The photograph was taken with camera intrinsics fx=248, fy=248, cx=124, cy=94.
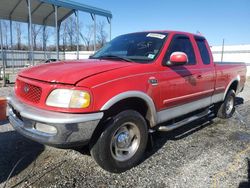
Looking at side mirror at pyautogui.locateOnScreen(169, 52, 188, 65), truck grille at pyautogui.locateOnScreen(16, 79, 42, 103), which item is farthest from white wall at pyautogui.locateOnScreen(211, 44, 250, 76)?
truck grille at pyautogui.locateOnScreen(16, 79, 42, 103)

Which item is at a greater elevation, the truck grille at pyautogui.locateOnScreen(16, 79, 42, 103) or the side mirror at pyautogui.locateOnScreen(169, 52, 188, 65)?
the side mirror at pyautogui.locateOnScreen(169, 52, 188, 65)

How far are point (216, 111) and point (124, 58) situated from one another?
3.64 m

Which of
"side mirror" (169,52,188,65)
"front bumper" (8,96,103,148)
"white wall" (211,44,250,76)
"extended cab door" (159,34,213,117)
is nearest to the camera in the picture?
"front bumper" (8,96,103,148)

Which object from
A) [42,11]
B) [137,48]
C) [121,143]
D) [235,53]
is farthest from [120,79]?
[235,53]

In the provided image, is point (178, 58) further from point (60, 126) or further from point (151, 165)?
point (60, 126)

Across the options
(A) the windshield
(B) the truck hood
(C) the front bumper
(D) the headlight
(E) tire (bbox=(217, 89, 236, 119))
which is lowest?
(E) tire (bbox=(217, 89, 236, 119))

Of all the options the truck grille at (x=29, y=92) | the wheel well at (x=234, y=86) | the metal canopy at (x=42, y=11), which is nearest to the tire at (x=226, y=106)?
the wheel well at (x=234, y=86)

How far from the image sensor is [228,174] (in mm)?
3473

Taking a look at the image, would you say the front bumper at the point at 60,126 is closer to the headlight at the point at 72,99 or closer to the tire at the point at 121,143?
the headlight at the point at 72,99

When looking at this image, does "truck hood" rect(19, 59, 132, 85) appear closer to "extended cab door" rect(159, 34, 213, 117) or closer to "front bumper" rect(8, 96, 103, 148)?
"front bumper" rect(8, 96, 103, 148)

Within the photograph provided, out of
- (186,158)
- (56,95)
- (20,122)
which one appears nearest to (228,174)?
(186,158)

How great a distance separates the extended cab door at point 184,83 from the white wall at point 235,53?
72.6 ft

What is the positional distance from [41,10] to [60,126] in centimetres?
1802

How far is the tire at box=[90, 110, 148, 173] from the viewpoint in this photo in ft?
10.3
